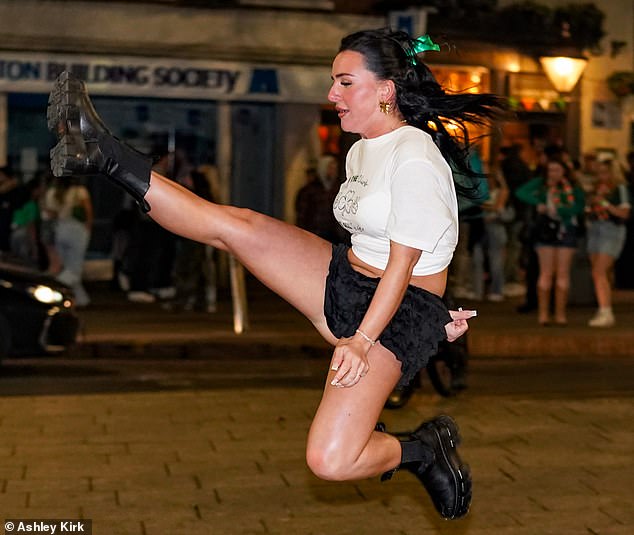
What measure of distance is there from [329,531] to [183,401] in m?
3.94

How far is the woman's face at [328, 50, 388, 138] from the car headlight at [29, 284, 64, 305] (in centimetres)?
728

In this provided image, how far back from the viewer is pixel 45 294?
12281 millimetres

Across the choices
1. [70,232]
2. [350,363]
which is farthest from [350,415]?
[70,232]

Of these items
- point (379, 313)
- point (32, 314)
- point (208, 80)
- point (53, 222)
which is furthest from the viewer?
point (208, 80)

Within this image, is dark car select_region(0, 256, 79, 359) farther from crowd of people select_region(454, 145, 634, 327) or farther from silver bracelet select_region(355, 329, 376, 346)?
silver bracelet select_region(355, 329, 376, 346)

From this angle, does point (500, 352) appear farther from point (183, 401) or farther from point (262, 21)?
point (262, 21)

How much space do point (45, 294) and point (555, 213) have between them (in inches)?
236

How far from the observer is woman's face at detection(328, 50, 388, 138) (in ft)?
17.5

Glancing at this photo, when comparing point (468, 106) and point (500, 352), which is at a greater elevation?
point (468, 106)

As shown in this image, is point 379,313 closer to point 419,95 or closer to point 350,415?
point 350,415

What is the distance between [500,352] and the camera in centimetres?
1512

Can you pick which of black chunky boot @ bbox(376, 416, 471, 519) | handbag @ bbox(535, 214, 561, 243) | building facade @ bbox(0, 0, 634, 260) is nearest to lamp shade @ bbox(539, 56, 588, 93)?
building facade @ bbox(0, 0, 634, 260)

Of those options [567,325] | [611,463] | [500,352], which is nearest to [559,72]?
[567,325]

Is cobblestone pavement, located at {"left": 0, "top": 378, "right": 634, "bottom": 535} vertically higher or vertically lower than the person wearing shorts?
lower
